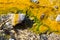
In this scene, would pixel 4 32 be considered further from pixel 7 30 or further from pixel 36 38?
pixel 36 38

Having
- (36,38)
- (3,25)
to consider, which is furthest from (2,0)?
(36,38)

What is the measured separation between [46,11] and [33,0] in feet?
0.57

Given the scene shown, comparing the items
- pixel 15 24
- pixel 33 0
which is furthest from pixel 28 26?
pixel 33 0

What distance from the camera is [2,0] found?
109 inches

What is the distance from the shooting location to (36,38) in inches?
100

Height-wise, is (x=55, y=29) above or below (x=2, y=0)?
below

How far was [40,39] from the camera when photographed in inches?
101

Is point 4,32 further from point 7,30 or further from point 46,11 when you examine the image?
point 46,11

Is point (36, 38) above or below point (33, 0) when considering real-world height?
below

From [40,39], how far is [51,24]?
180 millimetres

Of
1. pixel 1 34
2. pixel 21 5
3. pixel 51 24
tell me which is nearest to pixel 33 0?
pixel 21 5

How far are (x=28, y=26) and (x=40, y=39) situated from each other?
6.3 inches

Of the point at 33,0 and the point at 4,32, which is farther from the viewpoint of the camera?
the point at 33,0

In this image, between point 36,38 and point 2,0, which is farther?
point 2,0
